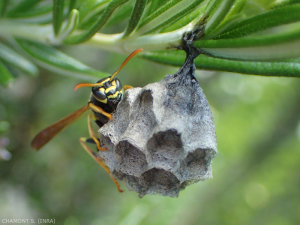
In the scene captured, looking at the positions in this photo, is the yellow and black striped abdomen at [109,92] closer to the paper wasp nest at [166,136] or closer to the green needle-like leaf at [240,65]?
the paper wasp nest at [166,136]

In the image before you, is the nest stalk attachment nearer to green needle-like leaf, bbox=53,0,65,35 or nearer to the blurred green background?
green needle-like leaf, bbox=53,0,65,35

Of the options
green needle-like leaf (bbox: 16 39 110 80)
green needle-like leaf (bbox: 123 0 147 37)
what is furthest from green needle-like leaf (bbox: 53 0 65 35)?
green needle-like leaf (bbox: 123 0 147 37)

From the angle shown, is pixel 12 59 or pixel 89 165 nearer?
pixel 12 59

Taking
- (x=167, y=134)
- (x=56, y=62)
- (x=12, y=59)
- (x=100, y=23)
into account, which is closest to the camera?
(x=167, y=134)

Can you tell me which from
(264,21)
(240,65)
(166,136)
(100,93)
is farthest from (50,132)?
(264,21)

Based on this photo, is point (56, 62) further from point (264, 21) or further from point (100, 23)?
point (264, 21)

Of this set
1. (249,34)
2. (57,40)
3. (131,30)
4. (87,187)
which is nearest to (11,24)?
(57,40)

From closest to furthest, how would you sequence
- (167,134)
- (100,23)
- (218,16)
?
(218,16)
(167,134)
(100,23)

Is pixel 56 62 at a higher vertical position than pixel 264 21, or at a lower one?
lower
